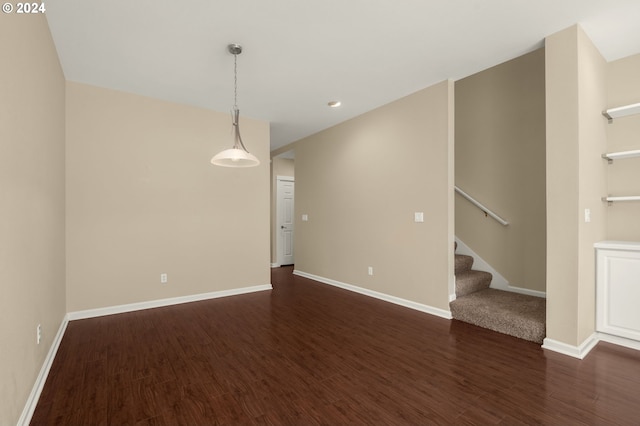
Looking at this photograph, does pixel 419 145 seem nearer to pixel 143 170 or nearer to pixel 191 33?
pixel 191 33

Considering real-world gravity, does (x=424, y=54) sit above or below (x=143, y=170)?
above

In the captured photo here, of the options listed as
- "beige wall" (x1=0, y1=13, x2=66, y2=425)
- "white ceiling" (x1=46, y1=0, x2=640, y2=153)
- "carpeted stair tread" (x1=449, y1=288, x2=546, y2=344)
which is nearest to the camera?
"beige wall" (x1=0, y1=13, x2=66, y2=425)

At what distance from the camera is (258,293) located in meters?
4.78

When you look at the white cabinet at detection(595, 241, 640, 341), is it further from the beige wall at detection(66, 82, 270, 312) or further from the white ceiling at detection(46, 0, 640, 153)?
the beige wall at detection(66, 82, 270, 312)

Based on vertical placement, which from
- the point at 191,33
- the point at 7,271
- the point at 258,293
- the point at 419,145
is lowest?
the point at 258,293

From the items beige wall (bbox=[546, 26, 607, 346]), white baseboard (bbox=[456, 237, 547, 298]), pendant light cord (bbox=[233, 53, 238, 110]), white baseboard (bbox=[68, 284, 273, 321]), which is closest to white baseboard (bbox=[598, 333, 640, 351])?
beige wall (bbox=[546, 26, 607, 346])

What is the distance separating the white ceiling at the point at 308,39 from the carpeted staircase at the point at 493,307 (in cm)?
261

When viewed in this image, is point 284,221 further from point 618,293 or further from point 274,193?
point 618,293

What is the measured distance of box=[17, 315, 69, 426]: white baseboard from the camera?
1.79m

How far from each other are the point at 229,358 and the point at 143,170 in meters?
2.80

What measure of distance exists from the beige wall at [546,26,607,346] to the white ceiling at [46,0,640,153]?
295 mm

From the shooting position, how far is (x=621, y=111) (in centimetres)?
291

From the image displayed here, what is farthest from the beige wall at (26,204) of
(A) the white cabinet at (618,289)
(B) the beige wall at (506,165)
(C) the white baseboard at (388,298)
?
(B) the beige wall at (506,165)

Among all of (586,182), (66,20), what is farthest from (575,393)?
(66,20)
